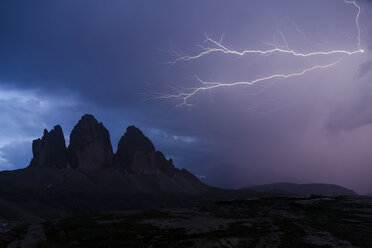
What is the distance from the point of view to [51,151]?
122000 millimetres

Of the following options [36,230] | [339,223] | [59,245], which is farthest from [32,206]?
[339,223]

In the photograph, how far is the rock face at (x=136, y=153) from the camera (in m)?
139

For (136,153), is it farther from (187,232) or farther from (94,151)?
(187,232)

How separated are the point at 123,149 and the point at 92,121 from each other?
2388 cm

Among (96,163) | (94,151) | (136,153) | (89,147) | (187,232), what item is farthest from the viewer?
(136,153)

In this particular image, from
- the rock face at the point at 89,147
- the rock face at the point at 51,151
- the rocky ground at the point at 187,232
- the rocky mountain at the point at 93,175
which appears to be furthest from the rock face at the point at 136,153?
the rocky ground at the point at 187,232

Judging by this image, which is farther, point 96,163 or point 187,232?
point 96,163

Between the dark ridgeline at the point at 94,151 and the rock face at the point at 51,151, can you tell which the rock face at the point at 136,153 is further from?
the rock face at the point at 51,151

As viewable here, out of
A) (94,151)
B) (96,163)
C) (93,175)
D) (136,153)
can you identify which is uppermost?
(136,153)

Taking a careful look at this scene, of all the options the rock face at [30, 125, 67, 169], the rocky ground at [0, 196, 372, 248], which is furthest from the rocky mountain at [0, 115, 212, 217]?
the rocky ground at [0, 196, 372, 248]

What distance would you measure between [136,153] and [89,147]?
2625cm

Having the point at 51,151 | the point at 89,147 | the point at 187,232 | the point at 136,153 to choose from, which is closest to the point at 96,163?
the point at 89,147

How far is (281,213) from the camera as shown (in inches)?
1232

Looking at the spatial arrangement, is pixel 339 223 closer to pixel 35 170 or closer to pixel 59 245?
pixel 59 245
